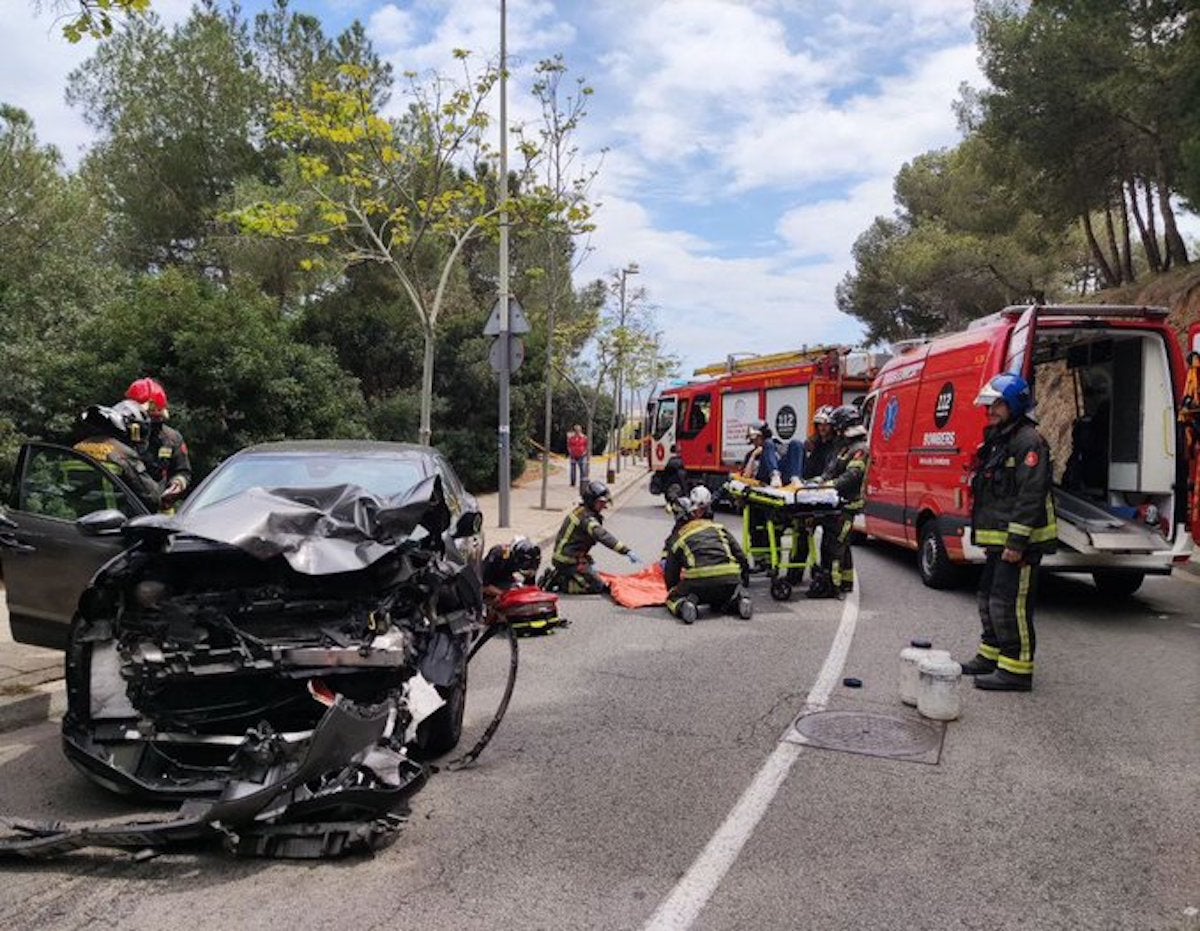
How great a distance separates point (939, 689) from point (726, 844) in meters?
2.19

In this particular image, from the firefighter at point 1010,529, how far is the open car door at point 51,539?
5355 millimetres

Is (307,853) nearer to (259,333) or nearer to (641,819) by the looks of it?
(641,819)

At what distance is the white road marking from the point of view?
3170 millimetres

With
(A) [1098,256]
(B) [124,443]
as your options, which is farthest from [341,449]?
(A) [1098,256]

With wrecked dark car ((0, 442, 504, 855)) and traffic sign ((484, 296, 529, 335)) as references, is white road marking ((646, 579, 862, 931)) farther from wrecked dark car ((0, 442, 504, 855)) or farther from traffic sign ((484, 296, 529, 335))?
traffic sign ((484, 296, 529, 335))

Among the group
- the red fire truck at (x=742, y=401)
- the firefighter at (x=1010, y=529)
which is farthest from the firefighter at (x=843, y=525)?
the red fire truck at (x=742, y=401)

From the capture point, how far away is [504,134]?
14.3m

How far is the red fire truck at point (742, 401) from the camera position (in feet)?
54.4

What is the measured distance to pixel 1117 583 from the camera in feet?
Result: 30.3

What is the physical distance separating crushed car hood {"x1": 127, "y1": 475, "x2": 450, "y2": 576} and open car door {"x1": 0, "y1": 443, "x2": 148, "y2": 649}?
1423 mm

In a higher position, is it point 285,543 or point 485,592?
point 285,543

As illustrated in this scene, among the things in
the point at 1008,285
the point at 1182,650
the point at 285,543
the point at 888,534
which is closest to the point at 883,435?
the point at 888,534

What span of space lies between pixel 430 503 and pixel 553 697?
1.96 m

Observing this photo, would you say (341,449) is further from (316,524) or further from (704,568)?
(704,568)
